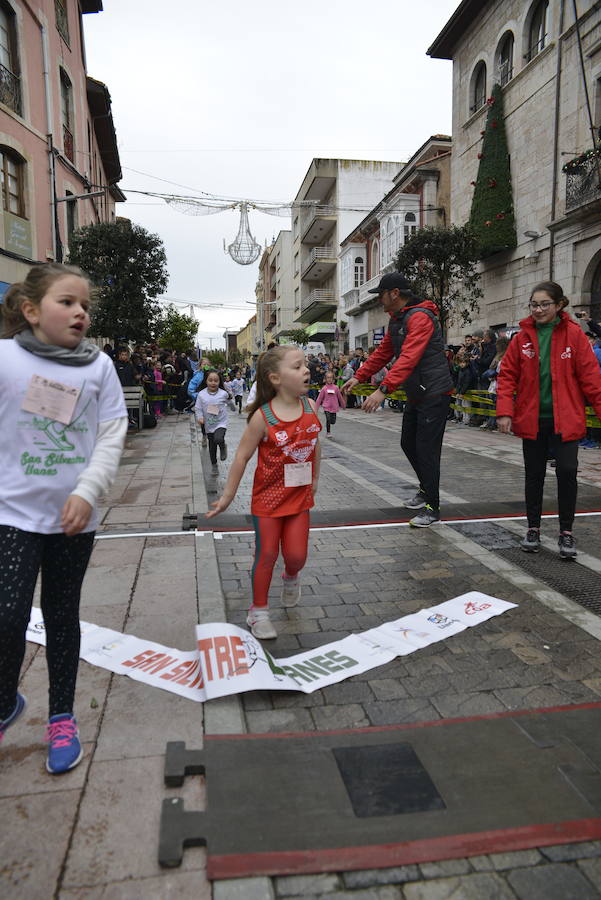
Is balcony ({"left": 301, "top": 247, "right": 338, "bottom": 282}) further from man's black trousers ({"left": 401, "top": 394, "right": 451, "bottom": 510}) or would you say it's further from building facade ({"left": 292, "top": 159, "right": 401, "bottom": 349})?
man's black trousers ({"left": 401, "top": 394, "right": 451, "bottom": 510})

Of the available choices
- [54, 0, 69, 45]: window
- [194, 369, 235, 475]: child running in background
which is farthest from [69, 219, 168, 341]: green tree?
[54, 0, 69, 45]: window

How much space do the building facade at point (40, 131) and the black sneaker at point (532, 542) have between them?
1561cm

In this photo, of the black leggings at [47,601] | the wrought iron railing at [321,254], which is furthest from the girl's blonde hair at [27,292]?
the wrought iron railing at [321,254]

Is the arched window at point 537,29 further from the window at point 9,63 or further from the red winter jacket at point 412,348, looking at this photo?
the red winter jacket at point 412,348

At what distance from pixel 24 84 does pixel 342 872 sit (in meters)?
21.4

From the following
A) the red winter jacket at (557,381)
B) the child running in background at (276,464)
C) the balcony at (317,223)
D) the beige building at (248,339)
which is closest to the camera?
the child running in background at (276,464)

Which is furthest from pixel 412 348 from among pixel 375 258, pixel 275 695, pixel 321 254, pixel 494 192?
pixel 321 254

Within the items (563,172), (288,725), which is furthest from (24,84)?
(288,725)

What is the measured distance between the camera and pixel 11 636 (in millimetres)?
2184

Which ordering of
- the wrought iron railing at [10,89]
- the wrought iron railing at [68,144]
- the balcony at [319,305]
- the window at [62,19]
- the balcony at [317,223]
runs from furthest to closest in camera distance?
1. the balcony at [319,305]
2. the balcony at [317,223]
3. the wrought iron railing at [68,144]
4. the window at [62,19]
5. the wrought iron railing at [10,89]

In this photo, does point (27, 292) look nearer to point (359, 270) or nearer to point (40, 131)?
point (40, 131)

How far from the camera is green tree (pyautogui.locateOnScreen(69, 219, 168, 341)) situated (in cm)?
1695

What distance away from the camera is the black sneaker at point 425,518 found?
19.3 feet

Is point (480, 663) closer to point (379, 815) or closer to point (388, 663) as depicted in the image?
point (388, 663)
